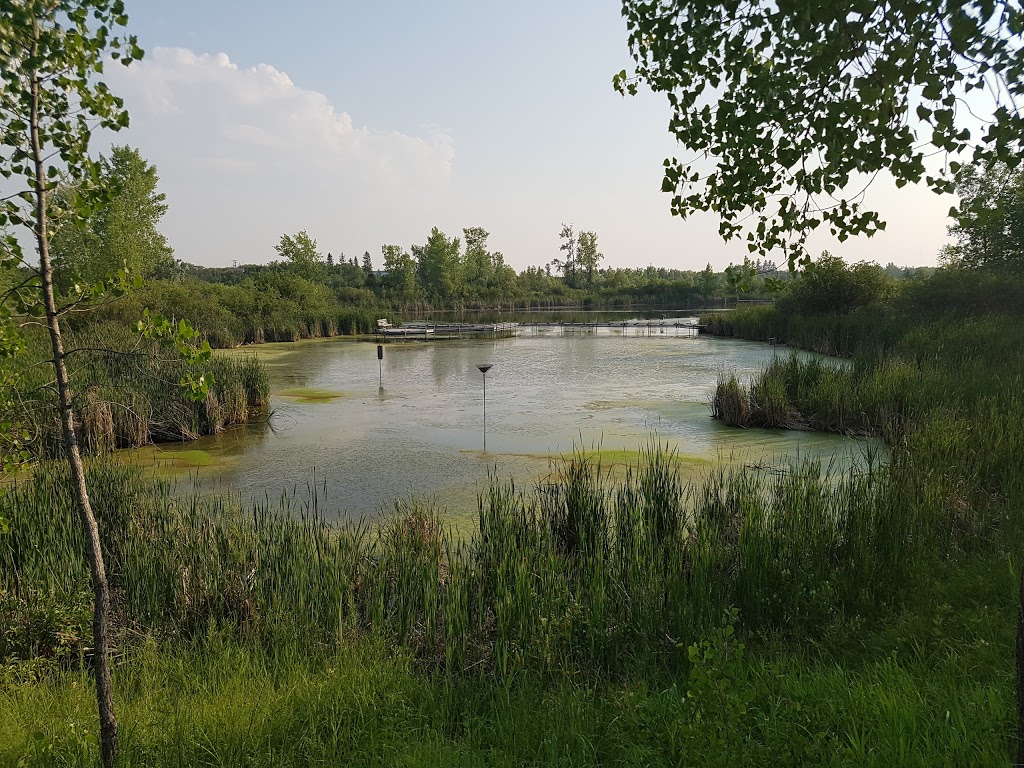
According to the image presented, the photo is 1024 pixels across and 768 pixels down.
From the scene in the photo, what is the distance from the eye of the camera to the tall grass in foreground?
3.16m

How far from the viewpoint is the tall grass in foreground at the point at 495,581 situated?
3.16 meters

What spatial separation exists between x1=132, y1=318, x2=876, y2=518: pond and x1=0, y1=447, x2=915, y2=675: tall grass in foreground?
1500mm

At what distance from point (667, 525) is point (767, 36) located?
3.14 meters

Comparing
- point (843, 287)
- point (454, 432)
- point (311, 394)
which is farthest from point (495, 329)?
point (454, 432)

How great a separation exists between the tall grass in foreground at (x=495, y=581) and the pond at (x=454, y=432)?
4.92 ft

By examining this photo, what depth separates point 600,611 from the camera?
10.5ft

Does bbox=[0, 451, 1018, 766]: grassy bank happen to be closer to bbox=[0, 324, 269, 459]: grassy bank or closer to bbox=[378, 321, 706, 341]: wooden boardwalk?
bbox=[0, 324, 269, 459]: grassy bank

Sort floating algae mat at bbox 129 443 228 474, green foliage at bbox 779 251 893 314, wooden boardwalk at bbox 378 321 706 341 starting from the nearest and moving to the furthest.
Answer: floating algae mat at bbox 129 443 228 474
green foliage at bbox 779 251 893 314
wooden boardwalk at bbox 378 321 706 341

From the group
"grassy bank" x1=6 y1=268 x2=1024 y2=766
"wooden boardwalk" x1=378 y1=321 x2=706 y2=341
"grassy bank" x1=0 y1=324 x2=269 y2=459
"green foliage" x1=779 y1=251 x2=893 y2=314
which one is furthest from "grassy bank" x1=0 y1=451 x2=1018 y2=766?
"wooden boardwalk" x1=378 y1=321 x2=706 y2=341

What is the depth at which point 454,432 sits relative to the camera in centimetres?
907

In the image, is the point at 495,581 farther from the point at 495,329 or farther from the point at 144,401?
the point at 495,329

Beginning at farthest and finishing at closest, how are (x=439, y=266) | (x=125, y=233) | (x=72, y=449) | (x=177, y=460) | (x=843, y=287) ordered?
(x=439, y=266) → (x=125, y=233) → (x=843, y=287) → (x=177, y=460) → (x=72, y=449)

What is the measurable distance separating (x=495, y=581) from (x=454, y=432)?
5.50 meters

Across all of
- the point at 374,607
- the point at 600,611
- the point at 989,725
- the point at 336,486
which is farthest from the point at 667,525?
the point at 336,486
